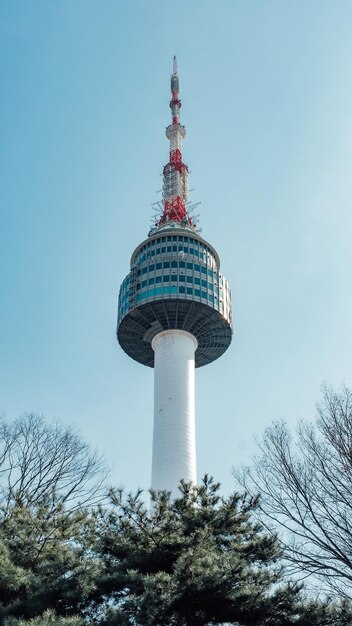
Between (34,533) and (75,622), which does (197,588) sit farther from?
(34,533)

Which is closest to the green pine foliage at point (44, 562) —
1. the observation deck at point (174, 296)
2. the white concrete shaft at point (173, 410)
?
the white concrete shaft at point (173, 410)

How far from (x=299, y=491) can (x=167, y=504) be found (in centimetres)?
406

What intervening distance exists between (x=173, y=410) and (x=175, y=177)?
2667 centimetres

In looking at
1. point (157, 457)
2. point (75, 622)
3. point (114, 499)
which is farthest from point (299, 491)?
point (157, 457)

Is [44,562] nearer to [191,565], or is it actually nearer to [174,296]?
[191,565]

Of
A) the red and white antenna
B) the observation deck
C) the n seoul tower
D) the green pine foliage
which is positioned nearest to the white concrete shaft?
the n seoul tower

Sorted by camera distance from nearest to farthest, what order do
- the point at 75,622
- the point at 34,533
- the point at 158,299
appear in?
the point at 75,622, the point at 34,533, the point at 158,299

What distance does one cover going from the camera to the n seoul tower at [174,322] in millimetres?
46188

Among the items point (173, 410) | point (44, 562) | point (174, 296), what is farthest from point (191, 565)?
point (174, 296)

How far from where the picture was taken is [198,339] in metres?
53.8

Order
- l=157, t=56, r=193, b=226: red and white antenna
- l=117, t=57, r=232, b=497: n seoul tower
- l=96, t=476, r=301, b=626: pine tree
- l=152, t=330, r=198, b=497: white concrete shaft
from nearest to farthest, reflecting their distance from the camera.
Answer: l=96, t=476, r=301, b=626: pine tree, l=152, t=330, r=198, b=497: white concrete shaft, l=117, t=57, r=232, b=497: n seoul tower, l=157, t=56, r=193, b=226: red and white antenna

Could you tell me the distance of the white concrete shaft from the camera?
44.6 meters

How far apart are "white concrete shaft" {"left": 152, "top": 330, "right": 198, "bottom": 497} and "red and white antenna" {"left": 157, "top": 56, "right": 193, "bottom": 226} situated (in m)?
13.9

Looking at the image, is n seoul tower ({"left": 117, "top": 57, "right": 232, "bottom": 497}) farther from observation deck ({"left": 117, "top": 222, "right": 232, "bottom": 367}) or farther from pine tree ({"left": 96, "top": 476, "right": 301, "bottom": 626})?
pine tree ({"left": 96, "top": 476, "right": 301, "bottom": 626})
